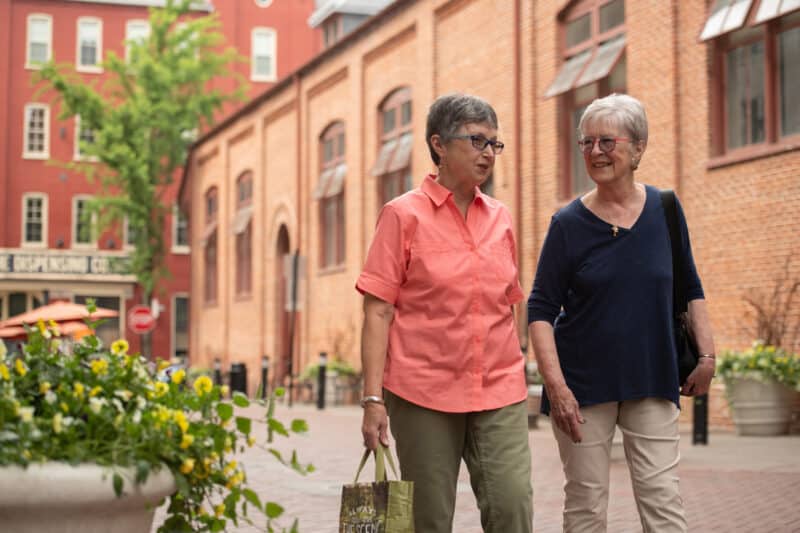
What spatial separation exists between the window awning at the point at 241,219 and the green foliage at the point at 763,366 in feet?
79.6

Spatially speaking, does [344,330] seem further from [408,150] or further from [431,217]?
[431,217]

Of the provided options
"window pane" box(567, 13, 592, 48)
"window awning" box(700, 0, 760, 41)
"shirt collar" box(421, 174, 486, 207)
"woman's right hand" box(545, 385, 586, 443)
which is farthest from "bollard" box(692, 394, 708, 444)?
"shirt collar" box(421, 174, 486, 207)

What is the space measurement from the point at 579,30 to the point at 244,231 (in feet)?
66.2

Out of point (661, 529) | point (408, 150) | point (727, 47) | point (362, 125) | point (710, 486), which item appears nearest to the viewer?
point (661, 529)

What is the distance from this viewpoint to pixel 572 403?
4465mm

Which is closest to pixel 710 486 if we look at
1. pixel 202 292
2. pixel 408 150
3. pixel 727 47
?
pixel 727 47

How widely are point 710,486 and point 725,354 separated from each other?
564 cm

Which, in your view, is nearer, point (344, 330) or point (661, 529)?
point (661, 529)

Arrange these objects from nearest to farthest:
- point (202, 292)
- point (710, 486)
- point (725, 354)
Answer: point (710, 486), point (725, 354), point (202, 292)

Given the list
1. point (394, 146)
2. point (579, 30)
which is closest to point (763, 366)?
point (579, 30)

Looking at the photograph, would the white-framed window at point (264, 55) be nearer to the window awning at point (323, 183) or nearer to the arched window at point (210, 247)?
the arched window at point (210, 247)

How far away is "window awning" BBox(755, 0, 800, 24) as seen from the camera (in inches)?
592

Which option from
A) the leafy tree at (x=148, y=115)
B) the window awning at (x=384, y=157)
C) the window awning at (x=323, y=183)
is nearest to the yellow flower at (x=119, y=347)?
the window awning at (x=384, y=157)

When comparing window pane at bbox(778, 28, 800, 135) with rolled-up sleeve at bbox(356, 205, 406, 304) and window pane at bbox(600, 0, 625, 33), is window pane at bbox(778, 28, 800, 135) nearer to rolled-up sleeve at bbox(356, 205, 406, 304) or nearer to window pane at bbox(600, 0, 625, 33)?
window pane at bbox(600, 0, 625, 33)
